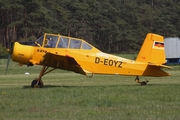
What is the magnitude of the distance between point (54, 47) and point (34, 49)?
0.76m

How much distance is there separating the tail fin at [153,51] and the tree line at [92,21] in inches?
1912

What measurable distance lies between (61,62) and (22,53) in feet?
5.02

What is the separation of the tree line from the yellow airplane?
48193 millimetres

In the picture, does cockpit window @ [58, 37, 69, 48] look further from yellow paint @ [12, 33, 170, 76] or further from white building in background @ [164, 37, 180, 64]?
white building in background @ [164, 37, 180, 64]

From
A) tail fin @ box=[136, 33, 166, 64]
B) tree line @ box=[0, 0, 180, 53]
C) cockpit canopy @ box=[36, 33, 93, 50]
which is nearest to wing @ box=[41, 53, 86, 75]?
cockpit canopy @ box=[36, 33, 93, 50]

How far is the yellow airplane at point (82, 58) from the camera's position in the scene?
55.1 ft

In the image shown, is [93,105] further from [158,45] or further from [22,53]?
[158,45]

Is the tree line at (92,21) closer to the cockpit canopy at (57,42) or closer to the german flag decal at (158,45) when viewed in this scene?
the cockpit canopy at (57,42)

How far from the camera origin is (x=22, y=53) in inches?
656

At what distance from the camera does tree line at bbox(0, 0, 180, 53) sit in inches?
2736

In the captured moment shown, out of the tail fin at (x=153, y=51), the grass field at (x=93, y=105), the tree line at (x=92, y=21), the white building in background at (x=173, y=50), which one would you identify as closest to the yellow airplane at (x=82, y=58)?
the tail fin at (x=153, y=51)

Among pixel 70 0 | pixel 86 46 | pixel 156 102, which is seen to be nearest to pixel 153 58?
pixel 86 46

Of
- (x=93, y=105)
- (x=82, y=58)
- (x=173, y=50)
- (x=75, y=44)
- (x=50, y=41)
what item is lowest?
(x=173, y=50)

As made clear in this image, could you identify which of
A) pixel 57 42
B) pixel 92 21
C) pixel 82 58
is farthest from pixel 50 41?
pixel 92 21
